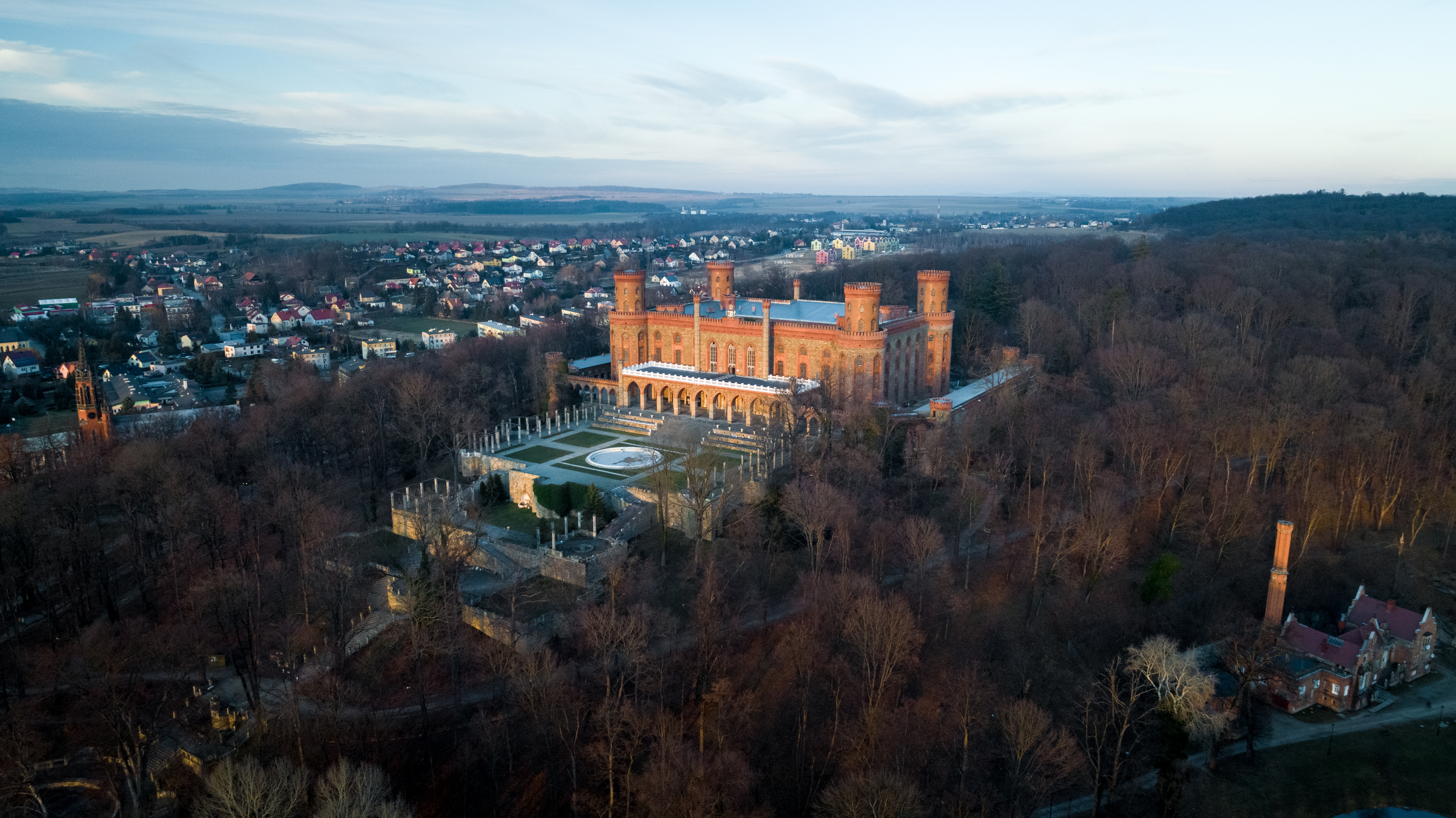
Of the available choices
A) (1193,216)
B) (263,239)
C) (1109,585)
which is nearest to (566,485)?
(1109,585)

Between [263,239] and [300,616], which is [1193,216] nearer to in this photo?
[300,616]

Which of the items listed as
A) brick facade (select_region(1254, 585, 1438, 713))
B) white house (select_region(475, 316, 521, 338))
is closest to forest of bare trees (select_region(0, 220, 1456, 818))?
brick facade (select_region(1254, 585, 1438, 713))

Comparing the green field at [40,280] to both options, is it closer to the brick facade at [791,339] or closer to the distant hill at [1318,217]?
the brick facade at [791,339]

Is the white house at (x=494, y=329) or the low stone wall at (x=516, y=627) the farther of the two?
the white house at (x=494, y=329)

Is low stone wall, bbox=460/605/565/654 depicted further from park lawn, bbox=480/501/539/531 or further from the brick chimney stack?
the brick chimney stack

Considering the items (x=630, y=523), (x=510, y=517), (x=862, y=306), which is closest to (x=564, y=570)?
(x=630, y=523)

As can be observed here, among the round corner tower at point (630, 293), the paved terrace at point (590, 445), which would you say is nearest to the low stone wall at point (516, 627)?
the paved terrace at point (590, 445)
